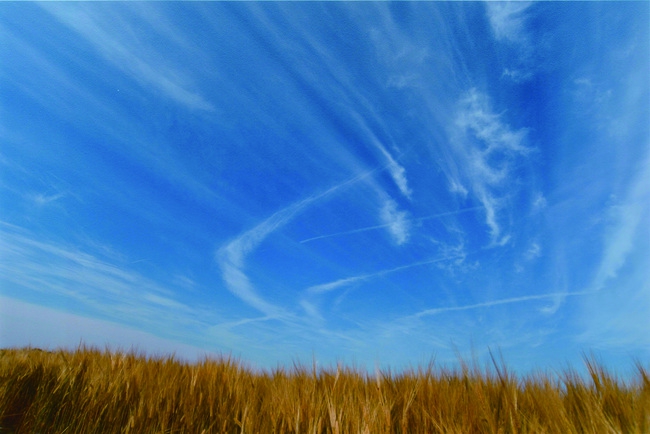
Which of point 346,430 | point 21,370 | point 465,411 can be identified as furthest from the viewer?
point 21,370

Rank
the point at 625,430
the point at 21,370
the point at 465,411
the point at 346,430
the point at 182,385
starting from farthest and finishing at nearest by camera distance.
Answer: the point at 21,370, the point at 182,385, the point at 465,411, the point at 346,430, the point at 625,430

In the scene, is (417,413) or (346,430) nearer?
(346,430)

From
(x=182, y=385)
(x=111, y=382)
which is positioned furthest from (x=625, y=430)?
(x=111, y=382)

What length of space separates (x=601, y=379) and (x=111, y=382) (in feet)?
11.9

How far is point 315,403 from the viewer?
239 cm

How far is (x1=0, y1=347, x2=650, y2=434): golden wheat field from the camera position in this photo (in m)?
1.90

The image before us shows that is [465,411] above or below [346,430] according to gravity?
above

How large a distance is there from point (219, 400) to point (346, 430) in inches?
Result: 55.3

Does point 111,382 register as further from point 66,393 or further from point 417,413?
point 417,413

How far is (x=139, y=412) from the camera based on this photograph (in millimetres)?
2654

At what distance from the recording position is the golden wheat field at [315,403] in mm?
1896

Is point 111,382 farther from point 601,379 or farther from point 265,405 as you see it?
point 601,379

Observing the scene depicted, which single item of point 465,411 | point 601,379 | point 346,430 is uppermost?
point 601,379

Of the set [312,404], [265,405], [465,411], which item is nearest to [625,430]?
[465,411]
